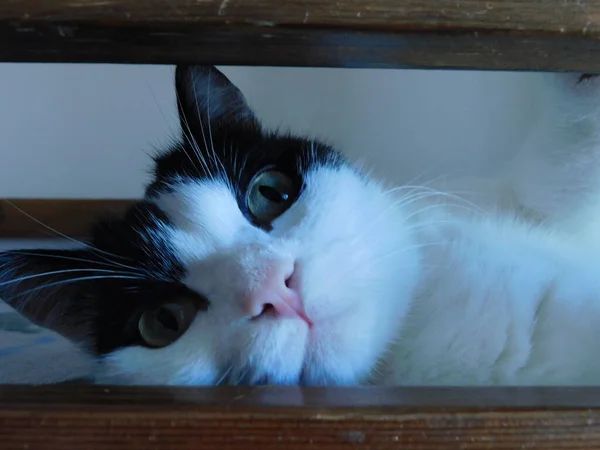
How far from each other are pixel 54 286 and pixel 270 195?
1.07 feet

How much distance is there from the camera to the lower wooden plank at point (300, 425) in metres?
0.41

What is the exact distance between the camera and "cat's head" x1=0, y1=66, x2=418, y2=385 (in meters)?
0.64

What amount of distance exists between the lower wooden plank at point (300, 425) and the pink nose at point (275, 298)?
0.67ft

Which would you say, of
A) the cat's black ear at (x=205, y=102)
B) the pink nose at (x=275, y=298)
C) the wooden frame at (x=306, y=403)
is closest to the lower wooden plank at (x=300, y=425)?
the wooden frame at (x=306, y=403)

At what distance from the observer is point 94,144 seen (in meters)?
1.59

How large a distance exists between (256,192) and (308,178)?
7cm

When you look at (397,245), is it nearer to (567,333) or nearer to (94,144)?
(567,333)

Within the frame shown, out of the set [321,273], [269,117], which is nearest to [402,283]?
[321,273]

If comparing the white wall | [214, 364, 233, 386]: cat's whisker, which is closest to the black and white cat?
[214, 364, 233, 386]: cat's whisker

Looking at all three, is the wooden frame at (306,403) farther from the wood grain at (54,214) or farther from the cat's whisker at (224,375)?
the wood grain at (54,214)

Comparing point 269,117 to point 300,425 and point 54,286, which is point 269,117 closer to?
point 54,286

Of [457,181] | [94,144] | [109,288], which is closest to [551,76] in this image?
[457,181]

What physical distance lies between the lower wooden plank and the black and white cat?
0.21 m

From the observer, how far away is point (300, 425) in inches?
16.1
